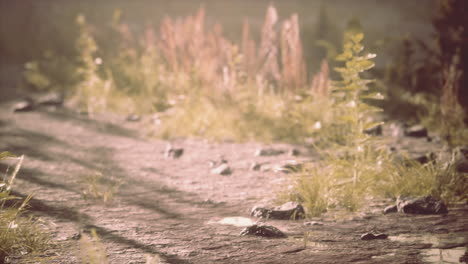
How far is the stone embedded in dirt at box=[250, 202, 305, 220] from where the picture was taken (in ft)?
10.7

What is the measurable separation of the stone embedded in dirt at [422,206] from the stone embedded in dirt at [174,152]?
2458mm

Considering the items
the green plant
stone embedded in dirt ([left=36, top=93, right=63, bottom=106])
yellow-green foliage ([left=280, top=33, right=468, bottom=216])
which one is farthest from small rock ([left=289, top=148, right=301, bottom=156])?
stone embedded in dirt ([left=36, top=93, right=63, bottom=106])

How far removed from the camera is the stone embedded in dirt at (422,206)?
3.23 meters

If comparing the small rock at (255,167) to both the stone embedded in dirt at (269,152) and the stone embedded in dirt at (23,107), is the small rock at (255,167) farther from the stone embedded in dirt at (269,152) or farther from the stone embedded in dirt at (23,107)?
the stone embedded in dirt at (23,107)

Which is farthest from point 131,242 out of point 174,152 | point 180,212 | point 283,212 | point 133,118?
Result: point 133,118

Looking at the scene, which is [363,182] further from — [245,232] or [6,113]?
[6,113]

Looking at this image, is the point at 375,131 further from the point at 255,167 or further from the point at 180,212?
the point at 180,212

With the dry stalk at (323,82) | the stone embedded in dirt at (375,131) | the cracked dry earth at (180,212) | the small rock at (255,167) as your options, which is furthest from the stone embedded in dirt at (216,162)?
the stone embedded in dirt at (375,131)

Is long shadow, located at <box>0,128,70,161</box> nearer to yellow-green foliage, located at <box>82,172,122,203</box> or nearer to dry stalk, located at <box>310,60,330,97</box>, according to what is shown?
yellow-green foliage, located at <box>82,172,122,203</box>

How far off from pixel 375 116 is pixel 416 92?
2.87 feet

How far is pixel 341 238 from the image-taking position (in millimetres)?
2859

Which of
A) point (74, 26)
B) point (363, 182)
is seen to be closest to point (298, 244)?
point (363, 182)

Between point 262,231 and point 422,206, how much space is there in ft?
3.66

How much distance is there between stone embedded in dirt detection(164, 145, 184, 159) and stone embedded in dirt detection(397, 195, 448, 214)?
246cm
